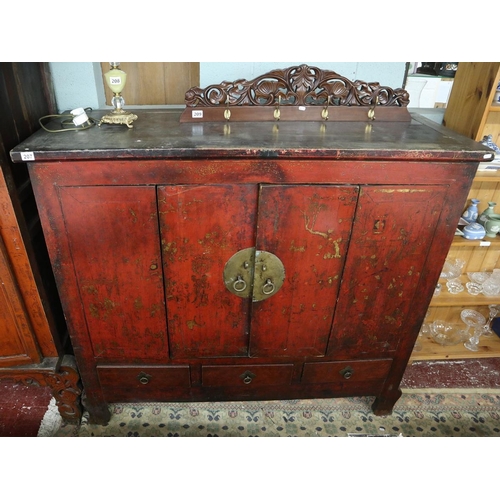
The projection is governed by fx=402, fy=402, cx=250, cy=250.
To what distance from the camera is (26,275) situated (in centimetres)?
159

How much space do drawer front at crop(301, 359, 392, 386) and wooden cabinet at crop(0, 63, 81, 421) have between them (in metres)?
1.07

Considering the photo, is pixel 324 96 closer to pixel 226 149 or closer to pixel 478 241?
pixel 226 149

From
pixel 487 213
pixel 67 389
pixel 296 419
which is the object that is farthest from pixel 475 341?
pixel 67 389

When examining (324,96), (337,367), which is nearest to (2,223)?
(324,96)

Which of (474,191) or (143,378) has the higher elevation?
(474,191)

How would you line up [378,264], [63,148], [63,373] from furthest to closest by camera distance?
[63,373], [378,264], [63,148]

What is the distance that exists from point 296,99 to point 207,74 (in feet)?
1.55

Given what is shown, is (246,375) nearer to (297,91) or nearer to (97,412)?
(97,412)

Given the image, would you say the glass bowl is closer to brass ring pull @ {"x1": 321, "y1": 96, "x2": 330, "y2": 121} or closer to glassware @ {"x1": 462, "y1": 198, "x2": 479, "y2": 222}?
glassware @ {"x1": 462, "y1": 198, "x2": 479, "y2": 222}

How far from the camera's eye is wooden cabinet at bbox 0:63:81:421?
1.45m

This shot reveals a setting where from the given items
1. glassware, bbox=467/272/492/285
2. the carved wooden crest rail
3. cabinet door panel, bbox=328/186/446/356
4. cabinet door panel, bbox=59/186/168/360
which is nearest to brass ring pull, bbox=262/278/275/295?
cabinet door panel, bbox=328/186/446/356

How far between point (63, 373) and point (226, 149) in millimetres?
1265

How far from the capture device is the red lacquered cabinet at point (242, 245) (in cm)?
136

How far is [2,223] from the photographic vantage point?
1468 millimetres
